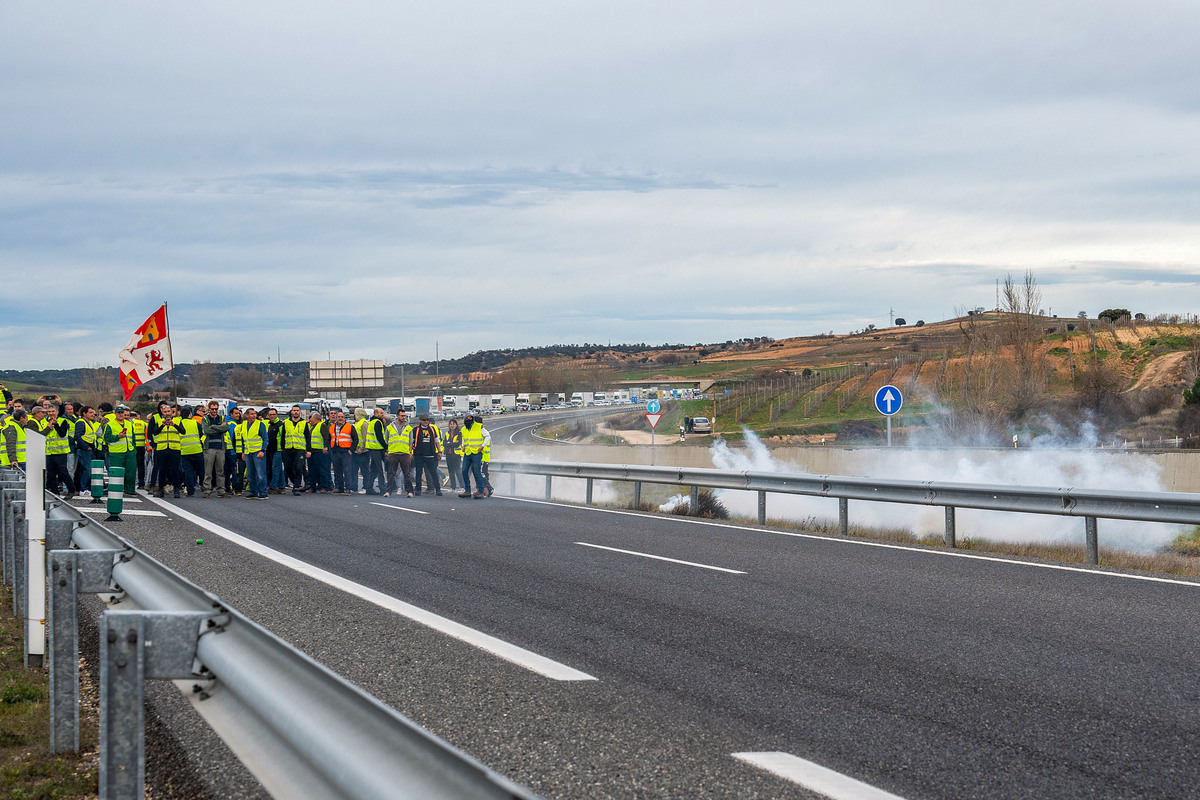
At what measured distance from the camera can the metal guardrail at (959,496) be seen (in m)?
10.7

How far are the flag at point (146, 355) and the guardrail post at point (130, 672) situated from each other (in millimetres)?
24469

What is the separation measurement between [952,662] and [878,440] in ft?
133

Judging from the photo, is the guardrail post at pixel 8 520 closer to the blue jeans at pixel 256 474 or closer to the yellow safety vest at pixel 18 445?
the yellow safety vest at pixel 18 445

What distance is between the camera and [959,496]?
12.6 metres

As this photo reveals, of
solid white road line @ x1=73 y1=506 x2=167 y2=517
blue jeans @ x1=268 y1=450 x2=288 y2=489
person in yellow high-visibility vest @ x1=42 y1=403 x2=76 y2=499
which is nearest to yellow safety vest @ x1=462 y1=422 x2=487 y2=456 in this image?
blue jeans @ x1=268 y1=450 x2=288 y2=489

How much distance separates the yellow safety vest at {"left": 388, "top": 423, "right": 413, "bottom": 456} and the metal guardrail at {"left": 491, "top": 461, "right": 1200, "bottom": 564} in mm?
6497

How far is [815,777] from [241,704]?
7.99ft

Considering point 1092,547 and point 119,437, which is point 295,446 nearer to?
point 119,437

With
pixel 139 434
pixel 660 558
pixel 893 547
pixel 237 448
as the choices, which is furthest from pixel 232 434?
pixel 893 547

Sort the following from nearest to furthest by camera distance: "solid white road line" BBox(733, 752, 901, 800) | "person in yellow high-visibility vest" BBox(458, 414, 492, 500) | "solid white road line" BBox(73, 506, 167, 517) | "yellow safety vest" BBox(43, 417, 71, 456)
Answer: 1. "solid white road line" BBox(733, 752, 901, 800)
2. "solid white road line" BBox(73, 506, 167, 517)
3. "yellow safety vest" BBox(43, 417, 71, 456)
4. "person in yellow high-visibility vest" BBox(458, 414, 492, 500)

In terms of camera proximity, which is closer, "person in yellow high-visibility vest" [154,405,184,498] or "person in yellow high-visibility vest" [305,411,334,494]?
"person in yellow high-visibility vest" [154,405,184,498]

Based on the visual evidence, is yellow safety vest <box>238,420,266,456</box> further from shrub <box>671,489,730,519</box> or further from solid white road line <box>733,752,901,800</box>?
solid white road line <box>733,752,901,800</box>

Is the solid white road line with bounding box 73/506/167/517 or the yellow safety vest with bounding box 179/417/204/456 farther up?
the yellow safety vest with bounding box 179/417/204/456

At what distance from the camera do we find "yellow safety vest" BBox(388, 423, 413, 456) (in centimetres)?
2236
